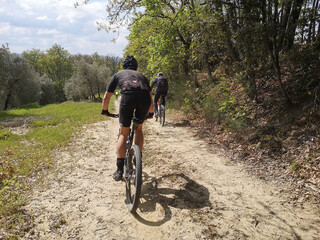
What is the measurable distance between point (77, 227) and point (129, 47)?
16367 mm

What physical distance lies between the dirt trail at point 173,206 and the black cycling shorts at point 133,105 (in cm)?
154

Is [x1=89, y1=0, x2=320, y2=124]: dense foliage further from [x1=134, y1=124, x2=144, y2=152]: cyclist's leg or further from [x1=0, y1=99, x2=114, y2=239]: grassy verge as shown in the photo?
[x1=0, y1=99, x2=114, y2=239]: grassy verge

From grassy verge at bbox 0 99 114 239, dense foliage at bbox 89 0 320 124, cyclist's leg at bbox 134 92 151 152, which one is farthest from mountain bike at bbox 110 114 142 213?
dense foliage at bbox 89 0 320 124

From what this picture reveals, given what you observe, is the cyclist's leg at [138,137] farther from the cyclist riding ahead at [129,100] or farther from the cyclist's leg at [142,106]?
the cyclist's leg at [142,106]

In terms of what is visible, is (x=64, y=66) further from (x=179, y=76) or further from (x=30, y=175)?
(x=30, y=175)

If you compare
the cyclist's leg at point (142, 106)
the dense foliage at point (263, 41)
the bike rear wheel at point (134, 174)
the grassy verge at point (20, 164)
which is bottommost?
the grassy verge at point (20, 164)

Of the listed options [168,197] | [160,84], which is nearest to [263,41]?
[160,84]

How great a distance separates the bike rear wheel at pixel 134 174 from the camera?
3037 mm

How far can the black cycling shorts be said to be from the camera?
340 cm

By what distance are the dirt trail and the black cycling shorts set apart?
1537 mm

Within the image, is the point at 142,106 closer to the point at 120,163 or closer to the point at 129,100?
the point at 129,100

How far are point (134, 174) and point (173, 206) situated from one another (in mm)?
890

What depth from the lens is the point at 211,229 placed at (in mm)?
2971

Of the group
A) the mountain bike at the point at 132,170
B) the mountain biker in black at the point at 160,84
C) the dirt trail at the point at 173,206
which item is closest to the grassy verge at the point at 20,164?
the dirt trail at the point at 173,206
